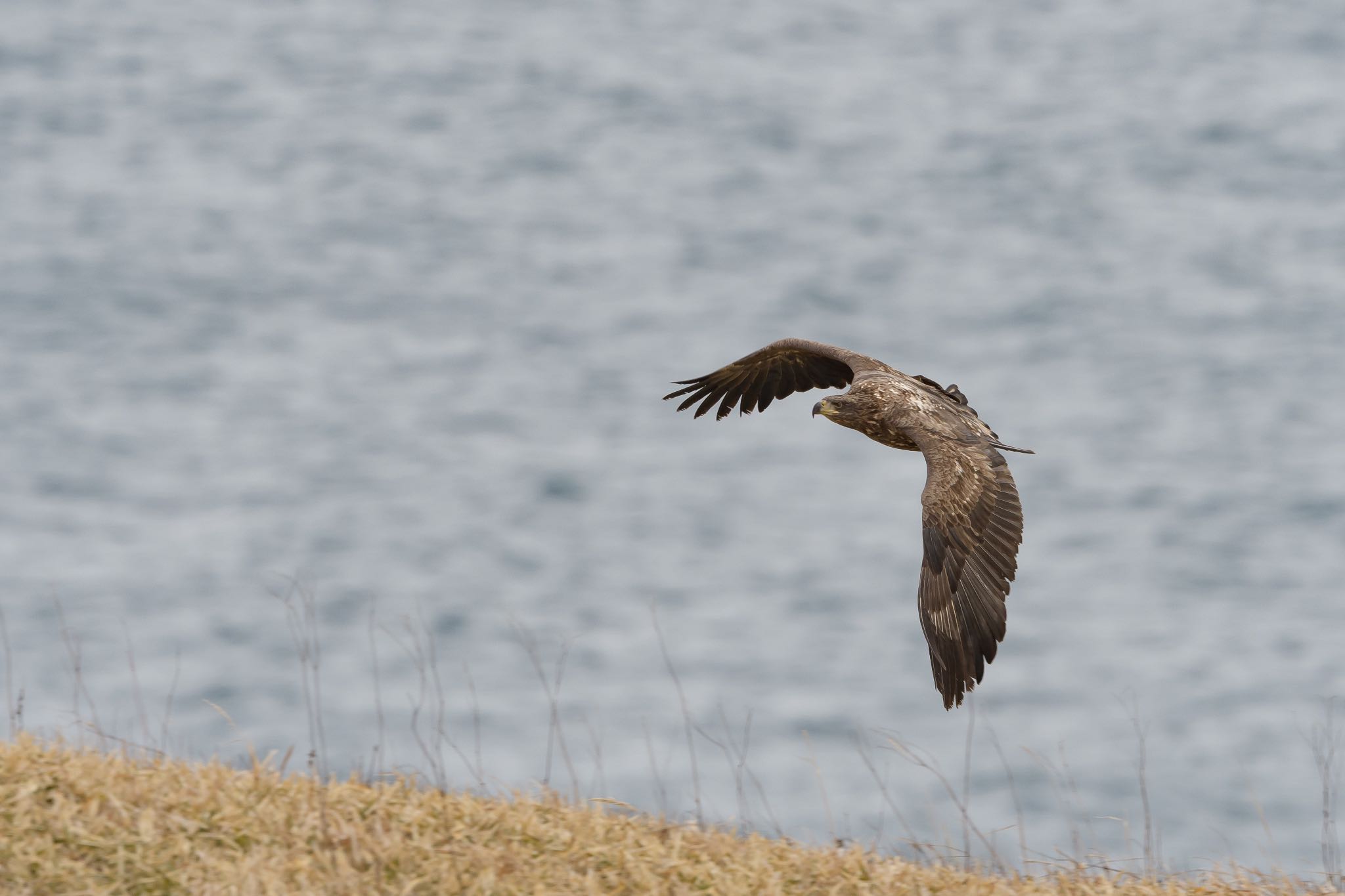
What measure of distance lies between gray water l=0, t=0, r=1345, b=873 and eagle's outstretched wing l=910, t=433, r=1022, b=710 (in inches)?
1088

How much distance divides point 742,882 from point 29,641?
68.7 m

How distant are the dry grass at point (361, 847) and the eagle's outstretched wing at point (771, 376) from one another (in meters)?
4.52

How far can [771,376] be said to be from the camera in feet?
39.3

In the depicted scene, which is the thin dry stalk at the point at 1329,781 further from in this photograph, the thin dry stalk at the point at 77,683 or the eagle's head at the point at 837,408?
the thin dry stalk at the point at 77,683

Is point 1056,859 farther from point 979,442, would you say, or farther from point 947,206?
point 947,206

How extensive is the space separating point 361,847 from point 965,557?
358cm

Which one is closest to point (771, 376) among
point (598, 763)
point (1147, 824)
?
point (598, 763)

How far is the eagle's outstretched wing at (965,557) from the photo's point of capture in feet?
28.3

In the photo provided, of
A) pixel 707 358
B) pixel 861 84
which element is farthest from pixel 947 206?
pixel 707 358

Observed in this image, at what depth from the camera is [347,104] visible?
14638 cm

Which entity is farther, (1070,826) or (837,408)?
(837,408)

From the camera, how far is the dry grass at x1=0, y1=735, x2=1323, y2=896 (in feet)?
21.5

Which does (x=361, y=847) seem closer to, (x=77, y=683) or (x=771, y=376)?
(x=77, y=683)

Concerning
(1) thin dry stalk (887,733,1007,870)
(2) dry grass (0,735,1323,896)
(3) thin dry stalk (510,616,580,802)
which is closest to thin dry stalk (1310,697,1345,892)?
(2) dry grass (0,735,1323,896)
